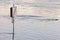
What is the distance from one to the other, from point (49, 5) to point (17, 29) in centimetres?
239

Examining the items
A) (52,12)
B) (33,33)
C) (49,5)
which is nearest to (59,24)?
(33,33)

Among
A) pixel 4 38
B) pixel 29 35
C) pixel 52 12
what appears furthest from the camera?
pixel 52 12

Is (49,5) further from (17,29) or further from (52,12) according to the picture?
(17,29)

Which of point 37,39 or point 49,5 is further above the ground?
point 49,5

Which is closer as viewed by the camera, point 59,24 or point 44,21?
point 59,24

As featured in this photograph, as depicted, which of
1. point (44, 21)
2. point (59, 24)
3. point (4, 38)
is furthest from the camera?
point (44, 21)

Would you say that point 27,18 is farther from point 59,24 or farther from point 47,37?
point 47,37

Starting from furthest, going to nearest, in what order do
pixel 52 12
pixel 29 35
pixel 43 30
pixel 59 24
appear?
pixel 52 12 → pixel 59 24 → pixel 43 30 → pixel 29 35

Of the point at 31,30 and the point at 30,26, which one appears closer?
the point at 31,30

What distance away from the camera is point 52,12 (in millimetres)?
4500

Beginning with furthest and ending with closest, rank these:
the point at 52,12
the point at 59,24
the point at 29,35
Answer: the point at 52,12, the point at 59,24, the point at 29,35

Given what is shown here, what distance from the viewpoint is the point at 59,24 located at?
11.1 ft

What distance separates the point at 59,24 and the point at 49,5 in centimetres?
188

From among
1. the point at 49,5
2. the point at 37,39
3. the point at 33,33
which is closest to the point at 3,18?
the point at 33,33
